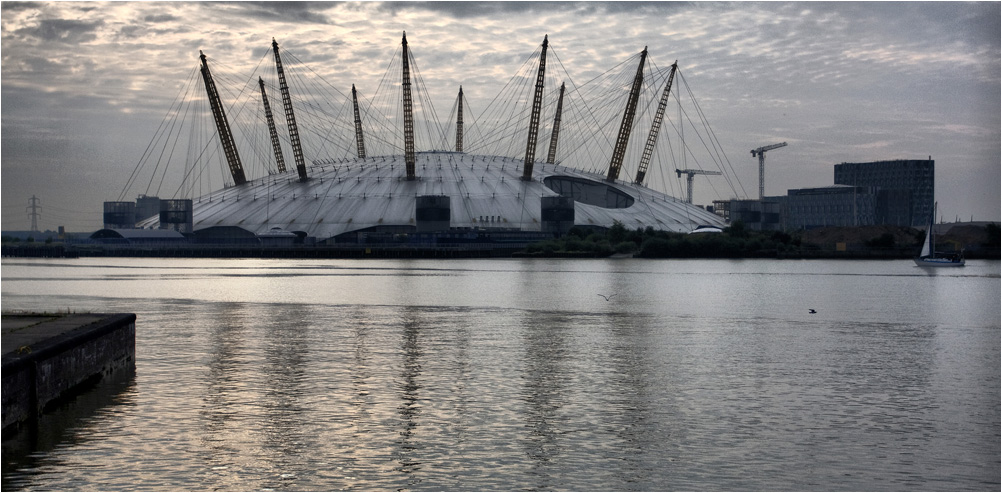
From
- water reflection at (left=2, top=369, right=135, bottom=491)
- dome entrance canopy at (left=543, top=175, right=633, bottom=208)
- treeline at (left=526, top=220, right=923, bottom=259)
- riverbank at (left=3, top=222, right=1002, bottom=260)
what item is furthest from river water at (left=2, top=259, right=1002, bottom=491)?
dome entrance canopy at (left=543, top=175, right=633, bottom=208)

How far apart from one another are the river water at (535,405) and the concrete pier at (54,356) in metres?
0.53

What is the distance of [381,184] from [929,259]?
73.6 meters

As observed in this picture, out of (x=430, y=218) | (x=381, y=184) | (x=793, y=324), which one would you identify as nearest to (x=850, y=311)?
(x=793, y=324)

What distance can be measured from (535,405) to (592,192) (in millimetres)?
143075

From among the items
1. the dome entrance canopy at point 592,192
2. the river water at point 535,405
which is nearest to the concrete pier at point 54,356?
the river water at point 535,405

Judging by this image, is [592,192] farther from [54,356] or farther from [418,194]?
[54,356]

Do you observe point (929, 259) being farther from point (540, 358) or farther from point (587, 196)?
point (540, 358)

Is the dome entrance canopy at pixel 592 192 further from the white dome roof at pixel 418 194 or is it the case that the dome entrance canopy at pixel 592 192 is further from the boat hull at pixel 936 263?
the boat hull at pixel 936 263

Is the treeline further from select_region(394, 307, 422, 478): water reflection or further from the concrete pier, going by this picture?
the concrete pier

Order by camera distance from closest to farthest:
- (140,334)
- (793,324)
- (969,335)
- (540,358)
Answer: (540,358)
(140,334)
(969,335)
(793,324)

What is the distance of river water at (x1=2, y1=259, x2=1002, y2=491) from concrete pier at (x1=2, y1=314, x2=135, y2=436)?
0.53 m

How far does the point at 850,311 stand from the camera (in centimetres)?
5562

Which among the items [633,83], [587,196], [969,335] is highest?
[633,83]

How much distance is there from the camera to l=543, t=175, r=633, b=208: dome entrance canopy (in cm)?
16362
